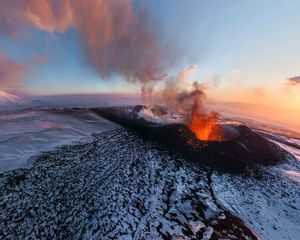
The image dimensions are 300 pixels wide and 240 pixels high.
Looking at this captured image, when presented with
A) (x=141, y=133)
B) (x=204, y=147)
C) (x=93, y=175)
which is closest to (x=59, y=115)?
(x=141, y=133)

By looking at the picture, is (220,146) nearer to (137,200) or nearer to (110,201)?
(137,200)

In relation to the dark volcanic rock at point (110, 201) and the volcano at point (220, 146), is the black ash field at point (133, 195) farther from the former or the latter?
the volcano at point (220, 146)

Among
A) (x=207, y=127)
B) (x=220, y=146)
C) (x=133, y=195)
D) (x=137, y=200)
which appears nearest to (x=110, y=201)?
(x=133, y=195)

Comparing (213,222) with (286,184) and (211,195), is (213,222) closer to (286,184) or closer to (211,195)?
(211,195)

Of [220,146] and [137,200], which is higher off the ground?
[137,200]

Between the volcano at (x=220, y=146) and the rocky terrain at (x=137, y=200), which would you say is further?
the volcano at (x=220, y=146)

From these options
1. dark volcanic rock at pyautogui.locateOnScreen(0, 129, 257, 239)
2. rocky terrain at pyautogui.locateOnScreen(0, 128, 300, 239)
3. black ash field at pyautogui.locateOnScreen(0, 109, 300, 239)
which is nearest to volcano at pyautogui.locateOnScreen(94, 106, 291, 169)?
black ash field at pyautogui.locateOnScreen(0, 109, 300, 239)

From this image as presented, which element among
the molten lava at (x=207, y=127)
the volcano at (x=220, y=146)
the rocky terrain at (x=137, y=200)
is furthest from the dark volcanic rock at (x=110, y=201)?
the molten lava at (x=207, y=127)
